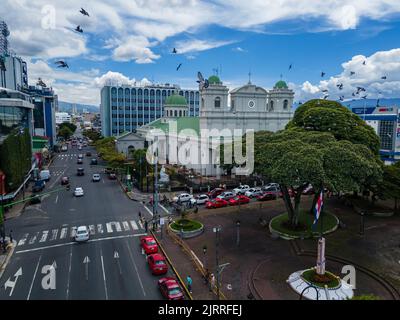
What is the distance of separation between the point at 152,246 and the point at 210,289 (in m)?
7.53

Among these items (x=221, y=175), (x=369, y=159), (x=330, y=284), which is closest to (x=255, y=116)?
(x=221, y=175)

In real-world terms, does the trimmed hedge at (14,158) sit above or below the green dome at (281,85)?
below

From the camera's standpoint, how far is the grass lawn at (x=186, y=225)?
31625mm

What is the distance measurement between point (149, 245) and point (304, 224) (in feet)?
52.1

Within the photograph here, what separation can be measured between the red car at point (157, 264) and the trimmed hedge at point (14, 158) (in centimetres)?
2521

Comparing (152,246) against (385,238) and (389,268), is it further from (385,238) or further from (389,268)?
(385,238)

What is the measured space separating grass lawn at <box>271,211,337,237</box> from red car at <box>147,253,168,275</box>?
12.6 metres

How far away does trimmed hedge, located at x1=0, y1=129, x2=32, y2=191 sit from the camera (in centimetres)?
3916

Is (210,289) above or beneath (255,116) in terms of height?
beneath

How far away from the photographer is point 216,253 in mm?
26047

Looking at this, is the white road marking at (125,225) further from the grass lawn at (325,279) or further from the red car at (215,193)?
the grass lawn at (325,279)

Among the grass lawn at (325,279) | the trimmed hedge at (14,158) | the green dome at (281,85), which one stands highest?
the green dome at (281,85)

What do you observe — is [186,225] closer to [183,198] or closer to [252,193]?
[183,198]

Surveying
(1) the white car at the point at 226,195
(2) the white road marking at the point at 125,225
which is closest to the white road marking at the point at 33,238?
(2) the white road marking at the point at 125,225
